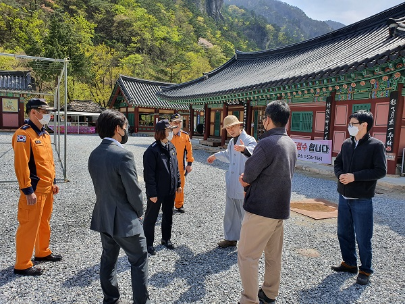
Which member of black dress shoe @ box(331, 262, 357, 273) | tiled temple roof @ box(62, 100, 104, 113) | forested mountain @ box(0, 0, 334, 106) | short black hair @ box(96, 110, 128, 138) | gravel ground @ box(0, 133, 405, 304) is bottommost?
gravel ground @ box(0, 133, 405, 304)

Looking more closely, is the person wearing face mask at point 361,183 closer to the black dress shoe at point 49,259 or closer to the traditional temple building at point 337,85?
the black dress shoe at point 49,259

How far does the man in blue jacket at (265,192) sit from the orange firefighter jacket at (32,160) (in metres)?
2.19

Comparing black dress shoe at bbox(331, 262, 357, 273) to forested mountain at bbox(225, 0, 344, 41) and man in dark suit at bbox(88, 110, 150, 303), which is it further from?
forested mountain at bbox(225, 0, 344, 41)

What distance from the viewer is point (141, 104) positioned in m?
24.4

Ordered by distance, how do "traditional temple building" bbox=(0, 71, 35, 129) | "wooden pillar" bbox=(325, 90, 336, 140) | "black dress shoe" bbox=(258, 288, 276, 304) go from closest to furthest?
"black dress shoe" bbox=(258, 288, 276, 304) < "wooden pillar" bbox=(325, 90, 336, 140) < "traditional temple building" bbox=(0, 71, 35, 129)

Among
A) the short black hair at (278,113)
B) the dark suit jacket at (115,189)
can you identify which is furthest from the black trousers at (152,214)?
the short black hair at (278,113)

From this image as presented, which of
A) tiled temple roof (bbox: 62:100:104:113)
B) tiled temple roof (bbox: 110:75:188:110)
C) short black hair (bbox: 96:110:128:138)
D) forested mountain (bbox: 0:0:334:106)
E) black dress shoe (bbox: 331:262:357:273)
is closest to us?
short black hair (bbox: 96:110:128:138)

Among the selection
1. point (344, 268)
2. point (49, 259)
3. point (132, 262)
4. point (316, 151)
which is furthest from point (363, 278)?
point (316, 151)

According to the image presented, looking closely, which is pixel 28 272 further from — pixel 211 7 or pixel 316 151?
pixel 211 7

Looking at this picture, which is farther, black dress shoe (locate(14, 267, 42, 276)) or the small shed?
the small shed

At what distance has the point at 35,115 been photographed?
3.01 m

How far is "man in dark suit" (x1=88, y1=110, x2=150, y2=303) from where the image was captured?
7.00 feet

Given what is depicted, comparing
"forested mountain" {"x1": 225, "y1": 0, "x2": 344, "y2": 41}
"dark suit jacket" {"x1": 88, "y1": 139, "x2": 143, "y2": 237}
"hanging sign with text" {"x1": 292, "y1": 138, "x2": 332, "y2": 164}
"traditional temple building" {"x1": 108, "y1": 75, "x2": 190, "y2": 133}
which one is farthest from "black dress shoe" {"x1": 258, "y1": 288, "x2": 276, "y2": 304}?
"forested mountain" {"x1": 225, "y1": 0, "x2": 344, "y2": 41}

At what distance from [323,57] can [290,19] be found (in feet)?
458
